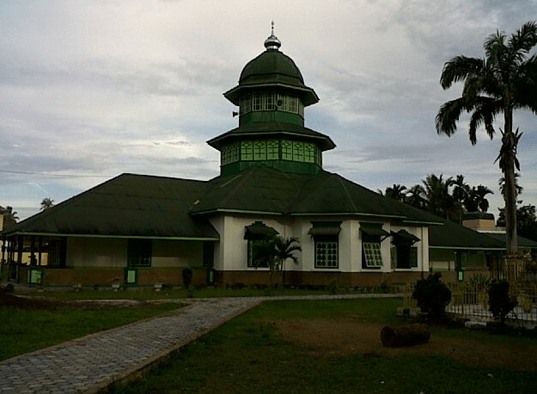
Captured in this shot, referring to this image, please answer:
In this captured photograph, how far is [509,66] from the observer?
24453mm

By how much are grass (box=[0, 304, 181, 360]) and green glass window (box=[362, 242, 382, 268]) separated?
12.3 meters

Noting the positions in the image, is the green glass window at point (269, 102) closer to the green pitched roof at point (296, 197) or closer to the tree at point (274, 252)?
the green pitched roof at point (296, 197)

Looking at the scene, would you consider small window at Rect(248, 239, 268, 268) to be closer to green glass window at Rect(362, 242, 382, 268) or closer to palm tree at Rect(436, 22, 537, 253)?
green glass window at Rect(362, 242, 382, 268)

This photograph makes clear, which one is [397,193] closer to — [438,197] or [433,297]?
[438,197]

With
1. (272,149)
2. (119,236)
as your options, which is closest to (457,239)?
(272,149)

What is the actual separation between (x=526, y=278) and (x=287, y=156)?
1708 cm

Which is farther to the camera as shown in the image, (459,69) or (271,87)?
(271,87)

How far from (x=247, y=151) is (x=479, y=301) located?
1961cm

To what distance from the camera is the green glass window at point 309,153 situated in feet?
110

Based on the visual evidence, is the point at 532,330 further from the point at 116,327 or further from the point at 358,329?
the point at 116,327

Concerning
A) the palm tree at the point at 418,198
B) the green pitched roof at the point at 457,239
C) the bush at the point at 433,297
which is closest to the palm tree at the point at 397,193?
the palm tree at the point at 418,198

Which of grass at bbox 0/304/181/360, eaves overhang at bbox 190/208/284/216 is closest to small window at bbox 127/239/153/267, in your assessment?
eaves overhang at bbox 190/208/284/216

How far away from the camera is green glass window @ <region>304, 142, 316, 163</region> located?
3366 centimetres

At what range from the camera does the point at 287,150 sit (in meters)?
33.1
